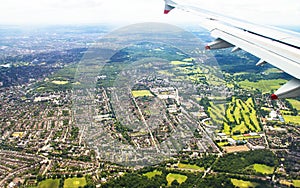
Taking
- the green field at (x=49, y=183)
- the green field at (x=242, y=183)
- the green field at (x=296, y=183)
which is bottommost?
the green field at (x=49, y=183)

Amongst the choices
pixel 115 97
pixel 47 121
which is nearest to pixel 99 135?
pixel 115 97

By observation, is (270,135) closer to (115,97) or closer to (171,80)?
(171,80)

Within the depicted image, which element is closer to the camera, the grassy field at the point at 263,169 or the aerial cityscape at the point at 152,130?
the grassy field at the point at 263,169

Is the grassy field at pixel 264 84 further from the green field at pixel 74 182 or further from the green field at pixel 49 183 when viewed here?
the green field at pixel 49 183

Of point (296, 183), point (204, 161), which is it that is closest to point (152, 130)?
point (204, 161)

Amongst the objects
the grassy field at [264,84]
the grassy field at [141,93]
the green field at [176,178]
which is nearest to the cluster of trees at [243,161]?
the green field at [176,178]
